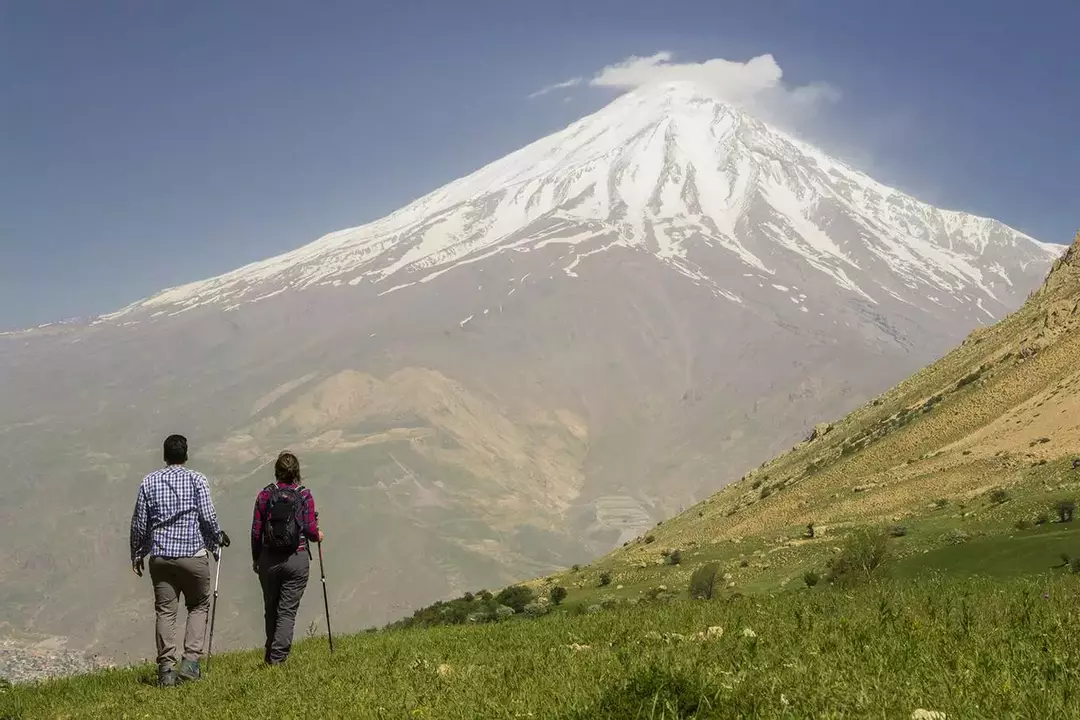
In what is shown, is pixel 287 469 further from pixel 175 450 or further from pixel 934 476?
pixel 934 476

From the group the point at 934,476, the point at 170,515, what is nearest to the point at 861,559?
the point at 170,515

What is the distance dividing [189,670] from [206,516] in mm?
1853

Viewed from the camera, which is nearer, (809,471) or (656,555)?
(656,555)

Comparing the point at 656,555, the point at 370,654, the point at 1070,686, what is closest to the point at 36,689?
the point at 370,654

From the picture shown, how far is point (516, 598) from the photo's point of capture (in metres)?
36.4

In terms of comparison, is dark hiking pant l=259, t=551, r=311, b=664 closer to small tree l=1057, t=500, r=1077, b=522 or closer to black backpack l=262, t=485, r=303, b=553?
black backpack l=262, t=485, r=303, b=553

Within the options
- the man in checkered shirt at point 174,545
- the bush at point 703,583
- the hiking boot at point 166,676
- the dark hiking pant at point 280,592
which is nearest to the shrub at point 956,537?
the bush at point 703,583

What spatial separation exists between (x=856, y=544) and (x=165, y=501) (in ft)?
61.6

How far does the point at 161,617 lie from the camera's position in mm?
10625

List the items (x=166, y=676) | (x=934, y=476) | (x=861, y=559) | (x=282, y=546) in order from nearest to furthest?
(x=166, y=676) < (x=282, y=546) < (x=861, y=559) < (x=934, y=476)

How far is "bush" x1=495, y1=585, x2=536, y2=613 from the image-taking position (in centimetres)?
3481

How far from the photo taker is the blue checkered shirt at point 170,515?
10453 millimetres

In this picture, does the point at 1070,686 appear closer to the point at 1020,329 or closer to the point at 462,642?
the point at 462,642

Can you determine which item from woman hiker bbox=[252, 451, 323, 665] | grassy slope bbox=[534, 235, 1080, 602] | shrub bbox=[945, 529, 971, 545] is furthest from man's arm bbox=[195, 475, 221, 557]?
shrub bbox=[945, 529, 971, 545]
